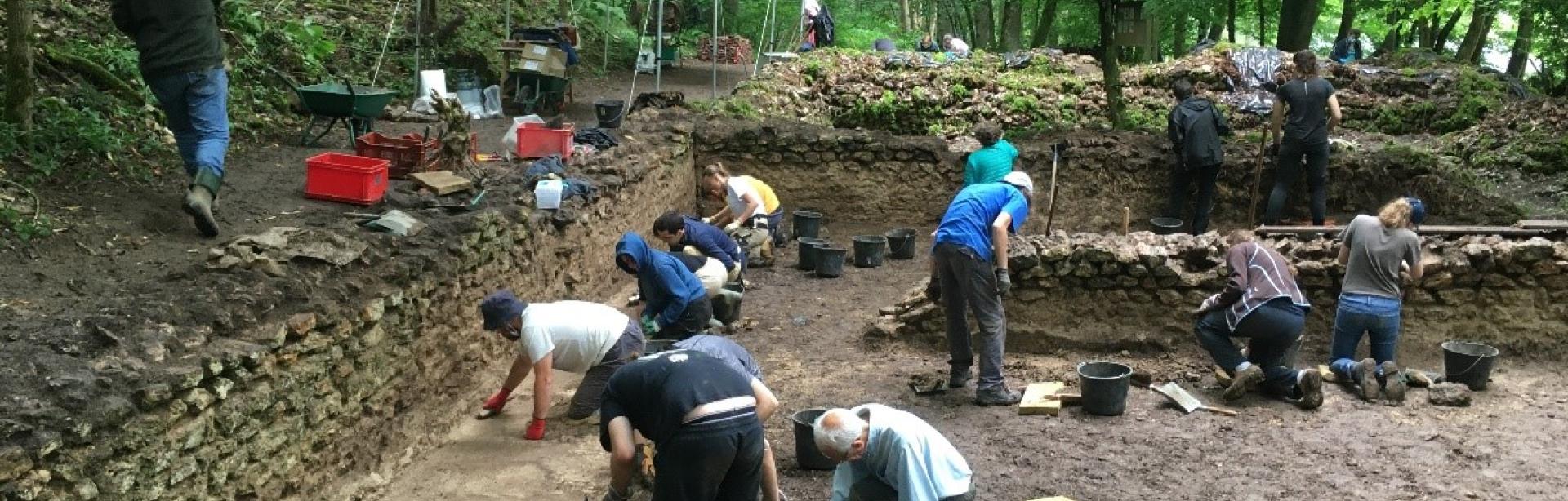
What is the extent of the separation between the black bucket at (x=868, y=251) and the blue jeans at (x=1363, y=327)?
501 cm

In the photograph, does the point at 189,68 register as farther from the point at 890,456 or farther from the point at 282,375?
the point at 890,456

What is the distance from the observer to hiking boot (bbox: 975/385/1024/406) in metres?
8.16

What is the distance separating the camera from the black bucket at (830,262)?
12088 mm

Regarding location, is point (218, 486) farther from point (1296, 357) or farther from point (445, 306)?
point (1296, 357)

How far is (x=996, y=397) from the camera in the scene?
816 centimetres

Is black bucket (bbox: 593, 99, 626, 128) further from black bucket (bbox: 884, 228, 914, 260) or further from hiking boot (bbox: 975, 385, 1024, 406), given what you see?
hiking boot (bbox: 975, 385, 1024, 406)

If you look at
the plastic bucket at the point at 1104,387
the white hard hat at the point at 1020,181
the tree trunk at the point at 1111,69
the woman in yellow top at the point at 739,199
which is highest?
the tree trunk at the point at 1111,69

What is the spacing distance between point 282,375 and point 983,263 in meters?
4.18

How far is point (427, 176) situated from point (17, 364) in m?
4.76

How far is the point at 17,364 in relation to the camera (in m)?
5.10

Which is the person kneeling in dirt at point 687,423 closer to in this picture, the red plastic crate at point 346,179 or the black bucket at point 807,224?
the red plastic crate at point 346,179

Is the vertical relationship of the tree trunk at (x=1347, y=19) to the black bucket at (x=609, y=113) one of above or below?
above

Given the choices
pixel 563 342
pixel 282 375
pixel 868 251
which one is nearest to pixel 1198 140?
pixel 868 251

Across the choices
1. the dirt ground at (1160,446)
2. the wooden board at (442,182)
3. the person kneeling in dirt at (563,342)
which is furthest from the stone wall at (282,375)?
the person kneeling in dirt at (563,342)
